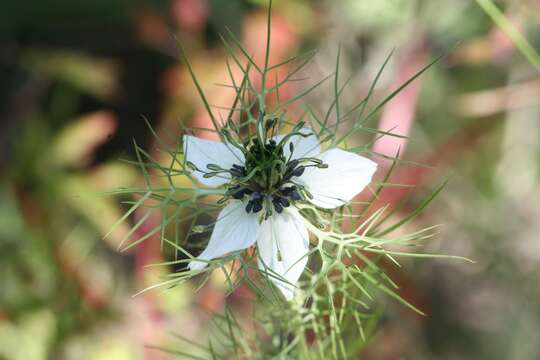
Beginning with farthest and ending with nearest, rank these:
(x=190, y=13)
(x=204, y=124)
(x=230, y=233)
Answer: (x=190, y=13) → (x=204, y=124) → (x=230, y=233)

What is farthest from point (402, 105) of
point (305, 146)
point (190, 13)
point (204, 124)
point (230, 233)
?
point (230, 233)

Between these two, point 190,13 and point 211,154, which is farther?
point 190,13

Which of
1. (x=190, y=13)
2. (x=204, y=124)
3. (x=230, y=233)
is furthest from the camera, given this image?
(x=190, y=13)

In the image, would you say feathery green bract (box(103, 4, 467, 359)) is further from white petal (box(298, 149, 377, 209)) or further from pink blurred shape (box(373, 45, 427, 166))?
pink blurred shape (box(373, 45, 427, 166))

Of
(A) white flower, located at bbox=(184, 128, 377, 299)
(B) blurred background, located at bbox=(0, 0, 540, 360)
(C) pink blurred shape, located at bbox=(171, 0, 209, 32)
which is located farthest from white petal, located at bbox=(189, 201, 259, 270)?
(C) pink blurred shape, located at bbox=(171, 0, 209, 32)

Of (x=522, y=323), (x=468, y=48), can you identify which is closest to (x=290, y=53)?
(x=468, y=48)

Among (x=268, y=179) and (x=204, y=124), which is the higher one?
(x=268, y=179)

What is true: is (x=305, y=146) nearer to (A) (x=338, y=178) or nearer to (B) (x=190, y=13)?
(A) (x=338, y=178)
